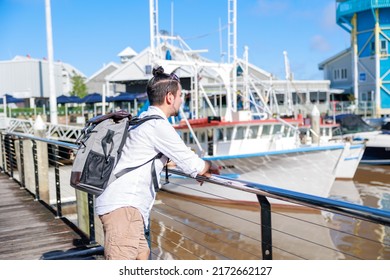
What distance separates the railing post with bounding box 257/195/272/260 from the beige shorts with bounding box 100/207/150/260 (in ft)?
1.94

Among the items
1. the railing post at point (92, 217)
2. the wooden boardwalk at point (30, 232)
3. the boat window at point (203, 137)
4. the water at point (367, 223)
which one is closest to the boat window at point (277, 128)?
the boat window at point (203, 137)

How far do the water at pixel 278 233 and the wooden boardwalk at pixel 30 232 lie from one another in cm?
184

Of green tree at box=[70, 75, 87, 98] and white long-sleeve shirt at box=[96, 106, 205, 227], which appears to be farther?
green tree at box=[70, 75, 87, 98]

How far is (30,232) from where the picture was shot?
468 centimetres

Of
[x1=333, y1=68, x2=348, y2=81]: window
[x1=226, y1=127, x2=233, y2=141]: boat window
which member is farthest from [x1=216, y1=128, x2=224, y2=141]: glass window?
[x1=333, y1=68, x2=348, y2=81]: window

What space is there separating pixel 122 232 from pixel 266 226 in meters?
0.69

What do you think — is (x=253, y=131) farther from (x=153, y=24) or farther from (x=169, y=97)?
(x=169, y=97)

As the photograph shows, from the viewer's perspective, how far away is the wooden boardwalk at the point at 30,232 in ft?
13.4

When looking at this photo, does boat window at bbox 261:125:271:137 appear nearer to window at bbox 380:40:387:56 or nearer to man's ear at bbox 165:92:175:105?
man's ear at bbox 165:92:175:105

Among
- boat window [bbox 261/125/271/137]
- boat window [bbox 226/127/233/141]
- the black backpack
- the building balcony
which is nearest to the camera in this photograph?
the black backpack

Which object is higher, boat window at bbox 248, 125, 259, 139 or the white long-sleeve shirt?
the white long-sleeve shirt

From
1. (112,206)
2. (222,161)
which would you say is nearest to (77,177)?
(112,206)

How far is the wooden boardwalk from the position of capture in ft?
13.4

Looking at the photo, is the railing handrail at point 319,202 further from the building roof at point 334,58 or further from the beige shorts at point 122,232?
the building roof at point 334,58
